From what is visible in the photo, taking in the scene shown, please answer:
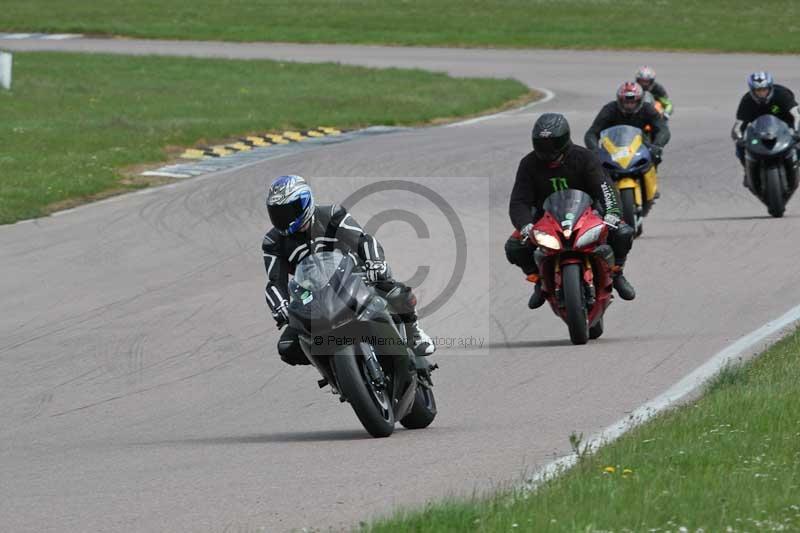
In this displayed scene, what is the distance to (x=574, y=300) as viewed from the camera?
1198cm

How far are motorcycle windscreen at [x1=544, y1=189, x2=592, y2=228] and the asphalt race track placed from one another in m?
0.95

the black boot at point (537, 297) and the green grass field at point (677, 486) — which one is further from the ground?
the green grass field at point (677, 486)

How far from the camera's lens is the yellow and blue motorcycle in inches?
683

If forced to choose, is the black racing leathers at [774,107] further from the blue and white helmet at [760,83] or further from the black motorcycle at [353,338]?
the black motorcycle at [353,338]

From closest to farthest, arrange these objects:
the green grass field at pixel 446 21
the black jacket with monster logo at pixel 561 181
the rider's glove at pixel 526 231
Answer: the rider's glove at pixel 526 231
the black jacket with monster logo at pixel 561 181
the green grass field at pixel 446 21

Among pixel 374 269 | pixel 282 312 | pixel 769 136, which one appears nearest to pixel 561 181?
pixel 374 269

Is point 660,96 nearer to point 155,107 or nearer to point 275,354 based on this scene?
point 275,354

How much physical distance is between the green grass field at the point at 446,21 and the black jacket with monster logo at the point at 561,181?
32674 millimetres

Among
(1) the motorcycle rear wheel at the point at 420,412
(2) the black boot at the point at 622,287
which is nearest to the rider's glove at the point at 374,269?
(1) the motorcycle rear wheel at the point at 420,412

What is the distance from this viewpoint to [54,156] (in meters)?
25.4

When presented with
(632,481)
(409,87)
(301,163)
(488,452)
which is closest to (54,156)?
(301,163)

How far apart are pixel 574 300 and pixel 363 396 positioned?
11.7ft

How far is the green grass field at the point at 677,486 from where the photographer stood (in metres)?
6.11

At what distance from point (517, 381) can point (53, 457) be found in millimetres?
3234
